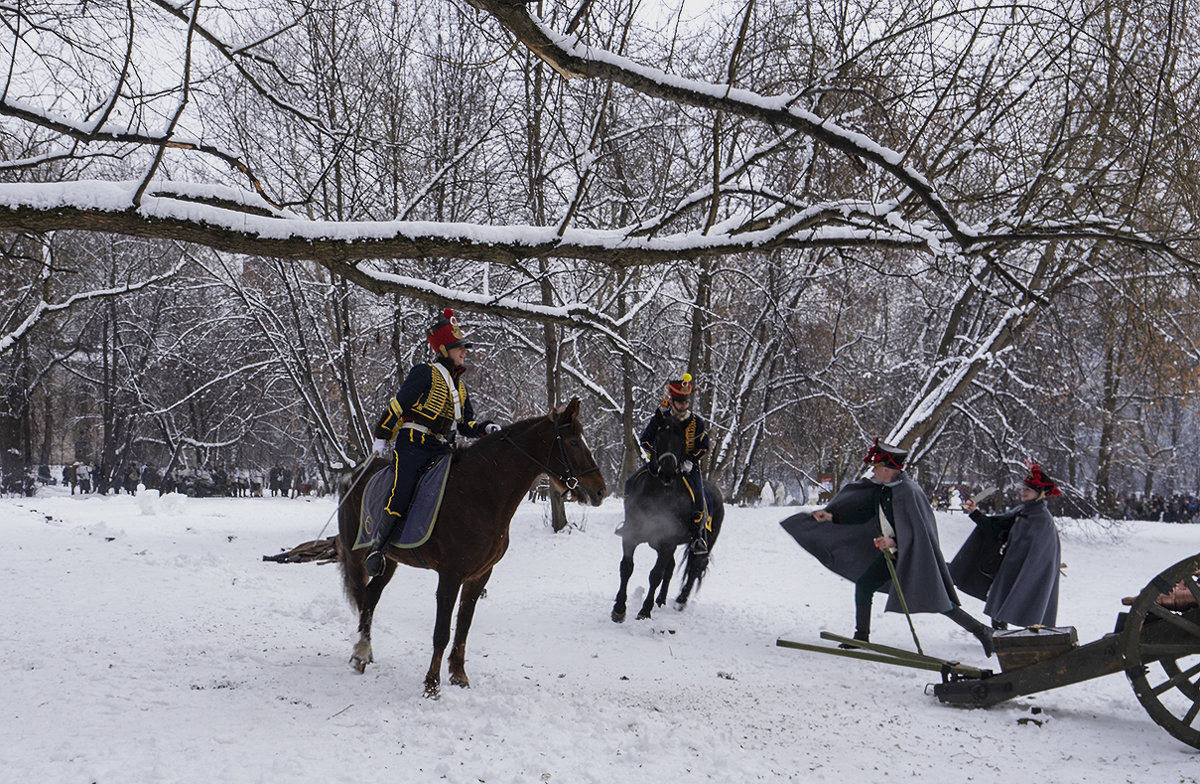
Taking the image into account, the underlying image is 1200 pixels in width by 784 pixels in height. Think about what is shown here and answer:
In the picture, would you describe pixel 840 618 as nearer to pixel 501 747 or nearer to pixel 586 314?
pixel 586 314

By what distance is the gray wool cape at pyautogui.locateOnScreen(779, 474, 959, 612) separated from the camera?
770 cm

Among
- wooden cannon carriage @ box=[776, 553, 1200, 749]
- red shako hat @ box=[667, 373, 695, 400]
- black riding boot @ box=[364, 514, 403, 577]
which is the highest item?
red shako hat @ box=[667, 373, 695, 400]

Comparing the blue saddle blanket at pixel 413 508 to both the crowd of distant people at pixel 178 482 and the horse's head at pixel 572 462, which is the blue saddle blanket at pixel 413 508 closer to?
the horse's head at pixel 572 462

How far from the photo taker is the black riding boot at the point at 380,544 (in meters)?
6.36

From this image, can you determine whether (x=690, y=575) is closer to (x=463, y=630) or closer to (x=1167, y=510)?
(x=463, y=630)

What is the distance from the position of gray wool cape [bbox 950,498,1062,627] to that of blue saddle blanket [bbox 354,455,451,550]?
5.42m

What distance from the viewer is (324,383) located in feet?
83.5

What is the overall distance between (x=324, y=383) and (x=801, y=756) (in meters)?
22.6

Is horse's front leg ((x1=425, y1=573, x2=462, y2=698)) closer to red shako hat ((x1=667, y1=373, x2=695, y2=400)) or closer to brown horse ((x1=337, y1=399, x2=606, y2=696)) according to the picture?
brown horse ((x1=337, y1=399, x2=606, y2=696))

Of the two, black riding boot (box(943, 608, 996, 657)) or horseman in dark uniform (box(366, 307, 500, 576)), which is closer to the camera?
horseman in dark uniform (box(366, 307, 500, 576))

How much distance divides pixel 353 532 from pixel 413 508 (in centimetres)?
106

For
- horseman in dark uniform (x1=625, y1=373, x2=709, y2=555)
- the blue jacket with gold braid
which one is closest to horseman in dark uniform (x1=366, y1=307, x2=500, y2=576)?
the blue jacket with gold braid

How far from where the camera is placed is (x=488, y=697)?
5.85m

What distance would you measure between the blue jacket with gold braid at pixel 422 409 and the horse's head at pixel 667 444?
3.53 m
